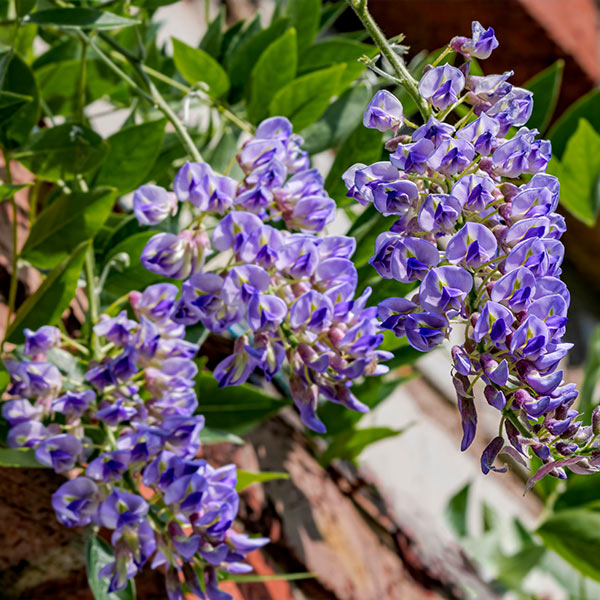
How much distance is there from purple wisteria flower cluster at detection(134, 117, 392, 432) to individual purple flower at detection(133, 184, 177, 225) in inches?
0.8

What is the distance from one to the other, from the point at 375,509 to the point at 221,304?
50cm

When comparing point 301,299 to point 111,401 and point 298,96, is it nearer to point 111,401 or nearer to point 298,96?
point 111,401

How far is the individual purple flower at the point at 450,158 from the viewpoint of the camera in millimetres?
359

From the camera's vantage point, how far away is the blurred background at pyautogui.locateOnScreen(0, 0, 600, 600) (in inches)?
30.3

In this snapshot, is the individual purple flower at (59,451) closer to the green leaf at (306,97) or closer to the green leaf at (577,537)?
the green leaf at (306,97)

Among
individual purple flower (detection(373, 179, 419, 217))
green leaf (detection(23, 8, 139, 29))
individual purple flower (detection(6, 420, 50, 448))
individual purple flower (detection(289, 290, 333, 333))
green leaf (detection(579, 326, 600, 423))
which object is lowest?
green leaf (detection(579, 326, 600, 423))

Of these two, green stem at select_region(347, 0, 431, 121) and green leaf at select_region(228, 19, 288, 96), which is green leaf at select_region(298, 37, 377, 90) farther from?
green stem at select_region(347, 0, 431, 121)

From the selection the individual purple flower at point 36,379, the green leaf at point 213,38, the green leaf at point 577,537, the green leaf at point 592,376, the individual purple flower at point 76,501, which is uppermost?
the green leaf at point 213,38

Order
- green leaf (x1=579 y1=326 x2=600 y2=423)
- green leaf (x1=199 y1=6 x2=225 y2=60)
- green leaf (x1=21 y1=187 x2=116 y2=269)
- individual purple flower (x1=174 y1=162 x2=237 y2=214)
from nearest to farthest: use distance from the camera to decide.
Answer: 1. individual purple flower (x1=174 y1=162 x2=237 y2=214)
2. green leaf (x1=21 y1=187 x2=116 y2=269)
3. green leaf (x1=199 y1=6 x2=225 y2=60)
4. green leaf (x1=579 y1=326 x2=600 y2=423)

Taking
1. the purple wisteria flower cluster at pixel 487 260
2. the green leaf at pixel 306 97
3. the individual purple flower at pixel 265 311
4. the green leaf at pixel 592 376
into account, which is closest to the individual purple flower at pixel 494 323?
the purple wisteria flower cluster at pixel 487 260

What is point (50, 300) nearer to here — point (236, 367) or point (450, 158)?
point (236, 367)

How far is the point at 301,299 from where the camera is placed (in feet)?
1.34

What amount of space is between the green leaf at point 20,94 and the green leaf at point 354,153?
21cm

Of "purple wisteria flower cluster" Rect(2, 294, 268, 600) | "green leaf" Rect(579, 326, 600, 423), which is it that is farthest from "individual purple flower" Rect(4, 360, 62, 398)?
"green leaf" Rect(579, 326, 600, 423)
